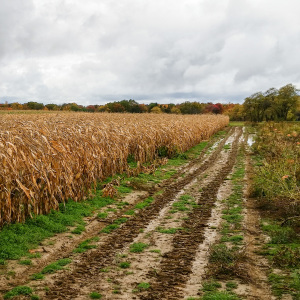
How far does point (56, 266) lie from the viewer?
5473 millimetres

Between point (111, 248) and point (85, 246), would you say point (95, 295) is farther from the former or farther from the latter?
point (85, 246)

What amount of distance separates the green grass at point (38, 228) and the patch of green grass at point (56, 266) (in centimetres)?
73

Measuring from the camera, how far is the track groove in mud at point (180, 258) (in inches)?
183

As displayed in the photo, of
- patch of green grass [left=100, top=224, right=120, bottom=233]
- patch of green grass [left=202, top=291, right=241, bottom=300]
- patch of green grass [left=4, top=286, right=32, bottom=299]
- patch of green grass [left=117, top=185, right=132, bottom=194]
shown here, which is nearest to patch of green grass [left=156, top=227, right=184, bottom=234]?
patch of green grass [left=100, top=224, right=120, bottom=233]

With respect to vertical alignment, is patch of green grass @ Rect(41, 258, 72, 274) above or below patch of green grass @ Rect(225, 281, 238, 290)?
below

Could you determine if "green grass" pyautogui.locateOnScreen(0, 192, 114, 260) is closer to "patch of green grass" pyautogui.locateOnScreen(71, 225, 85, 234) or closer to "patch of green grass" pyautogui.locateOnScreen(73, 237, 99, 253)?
"patch of green grass" pyautogui.locateOnScreen(71, 225, 85, 234)

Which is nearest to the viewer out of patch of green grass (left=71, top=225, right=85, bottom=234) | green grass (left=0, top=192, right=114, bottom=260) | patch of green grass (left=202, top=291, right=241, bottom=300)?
patch of green grass (left=202, top=291, right=241, bottom=300)

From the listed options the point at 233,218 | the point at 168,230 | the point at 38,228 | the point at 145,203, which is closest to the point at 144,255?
the point at 168,230

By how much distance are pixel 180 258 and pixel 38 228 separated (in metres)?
3.12

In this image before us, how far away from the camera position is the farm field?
4.74 meters

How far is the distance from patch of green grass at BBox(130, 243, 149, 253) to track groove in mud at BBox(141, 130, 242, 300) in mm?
521

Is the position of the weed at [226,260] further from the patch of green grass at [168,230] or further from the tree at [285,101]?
the tree at [285,101]

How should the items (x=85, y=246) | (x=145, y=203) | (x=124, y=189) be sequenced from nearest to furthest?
(x=85, y=246) → (x=145, y=203) → (x=124, y=189)

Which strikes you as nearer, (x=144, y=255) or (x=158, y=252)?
(x=144, y=255)
